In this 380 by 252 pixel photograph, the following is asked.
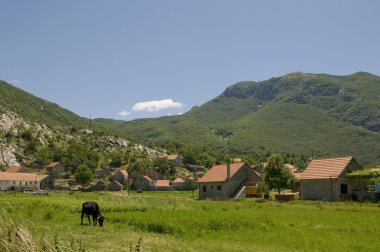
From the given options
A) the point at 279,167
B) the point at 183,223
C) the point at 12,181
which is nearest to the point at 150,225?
the point at 183,223

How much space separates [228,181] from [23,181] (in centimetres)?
8091

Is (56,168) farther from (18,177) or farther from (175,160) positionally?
(175,160)

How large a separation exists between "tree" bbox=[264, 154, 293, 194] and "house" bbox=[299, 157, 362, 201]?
4.66 meters

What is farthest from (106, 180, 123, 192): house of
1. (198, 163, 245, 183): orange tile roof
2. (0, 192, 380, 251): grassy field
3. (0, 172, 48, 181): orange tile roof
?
(0, 192, 380, 251): grassy field

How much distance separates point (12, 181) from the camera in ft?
406

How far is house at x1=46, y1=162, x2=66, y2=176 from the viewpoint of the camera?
146m

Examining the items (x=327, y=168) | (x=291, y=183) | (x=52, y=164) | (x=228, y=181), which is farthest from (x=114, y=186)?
(x=327, y=168)

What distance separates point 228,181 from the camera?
7138 cm

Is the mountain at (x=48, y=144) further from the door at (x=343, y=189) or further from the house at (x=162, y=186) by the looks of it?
the door at (x=343, y=189)

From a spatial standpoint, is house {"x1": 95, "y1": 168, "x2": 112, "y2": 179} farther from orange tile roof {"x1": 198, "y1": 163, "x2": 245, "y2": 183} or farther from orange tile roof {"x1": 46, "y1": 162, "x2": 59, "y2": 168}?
orange tile roof {"x1": 198, "y1": 163, "x2": 245, "y2": 183}

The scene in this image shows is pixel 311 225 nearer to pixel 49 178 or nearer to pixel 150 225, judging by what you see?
pixel 150 225

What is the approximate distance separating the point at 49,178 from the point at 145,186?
104ft

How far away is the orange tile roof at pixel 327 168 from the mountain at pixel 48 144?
110m

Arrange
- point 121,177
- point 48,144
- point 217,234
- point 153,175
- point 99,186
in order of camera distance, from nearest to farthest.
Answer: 1. point 217,234
2. point 99,186
3. point 121,177
4. point 153,175
5. point 48,144
